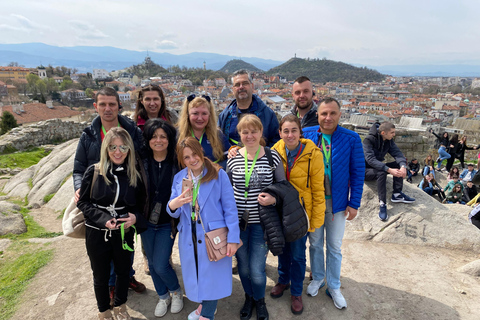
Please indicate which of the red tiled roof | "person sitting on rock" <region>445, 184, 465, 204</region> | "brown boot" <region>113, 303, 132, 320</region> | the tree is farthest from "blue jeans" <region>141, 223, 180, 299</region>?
the red tiled roof

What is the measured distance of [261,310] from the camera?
2920 mm

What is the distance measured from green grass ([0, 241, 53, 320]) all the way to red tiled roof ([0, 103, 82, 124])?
1207 inches

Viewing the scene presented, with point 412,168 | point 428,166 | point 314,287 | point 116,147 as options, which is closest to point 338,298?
point 314,287

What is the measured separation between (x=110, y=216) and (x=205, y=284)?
45.0 inches

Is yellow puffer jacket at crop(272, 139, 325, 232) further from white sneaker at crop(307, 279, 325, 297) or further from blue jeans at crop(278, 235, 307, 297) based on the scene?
white sneaker at crop(307, 279, 325, 297)

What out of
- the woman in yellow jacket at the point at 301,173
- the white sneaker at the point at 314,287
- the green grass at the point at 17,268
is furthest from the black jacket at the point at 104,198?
the white sneaker at the point at 314,287

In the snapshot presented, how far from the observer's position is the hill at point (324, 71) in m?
162

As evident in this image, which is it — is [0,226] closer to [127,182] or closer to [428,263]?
[127,182]

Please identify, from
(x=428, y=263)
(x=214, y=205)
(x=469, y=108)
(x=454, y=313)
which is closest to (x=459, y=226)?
(x=428, y=263)

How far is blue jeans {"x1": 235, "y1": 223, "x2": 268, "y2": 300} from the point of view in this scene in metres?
2.76

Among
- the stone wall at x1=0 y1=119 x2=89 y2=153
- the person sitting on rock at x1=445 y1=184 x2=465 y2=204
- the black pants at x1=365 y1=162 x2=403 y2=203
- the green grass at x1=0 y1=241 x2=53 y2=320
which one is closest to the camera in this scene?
the green grass at x1=0 y1=241 x2=53 y2=320

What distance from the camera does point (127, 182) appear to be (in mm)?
2699

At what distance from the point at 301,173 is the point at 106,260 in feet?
7.27

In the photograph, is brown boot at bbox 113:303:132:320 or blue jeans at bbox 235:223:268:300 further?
brown boot at bbox 113:303:132:320
